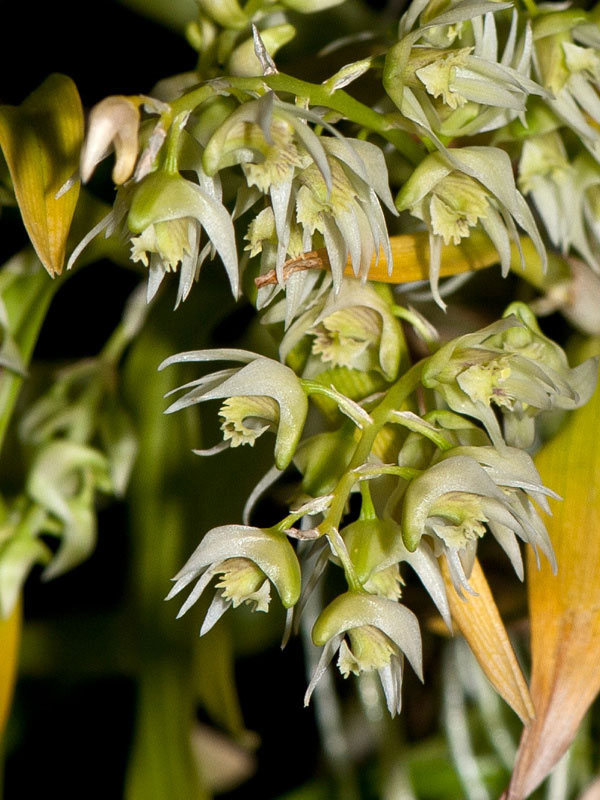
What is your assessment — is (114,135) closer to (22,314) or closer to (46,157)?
(46,157)

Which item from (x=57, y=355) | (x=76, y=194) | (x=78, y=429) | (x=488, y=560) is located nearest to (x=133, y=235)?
(x=76, y=194)

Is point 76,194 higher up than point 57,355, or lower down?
higher up

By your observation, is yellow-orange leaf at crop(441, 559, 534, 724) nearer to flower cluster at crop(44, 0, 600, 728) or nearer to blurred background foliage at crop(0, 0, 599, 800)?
flower cluster at crop(44, 0, 600, 728)

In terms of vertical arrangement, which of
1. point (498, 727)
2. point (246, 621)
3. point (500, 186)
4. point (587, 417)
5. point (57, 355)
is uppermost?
point (500, 186)

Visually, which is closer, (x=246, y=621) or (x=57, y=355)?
(x=246, y=621)

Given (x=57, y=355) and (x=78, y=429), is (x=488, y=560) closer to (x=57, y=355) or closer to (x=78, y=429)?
(x=78, y=429)

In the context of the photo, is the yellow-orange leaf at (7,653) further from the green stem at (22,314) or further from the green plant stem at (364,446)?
the green plant stem at (364,446)

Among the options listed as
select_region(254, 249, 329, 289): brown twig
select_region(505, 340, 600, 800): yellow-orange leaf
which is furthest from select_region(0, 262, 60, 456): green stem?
select_region(505, 340, 600, 800): yellow-orange leaf
